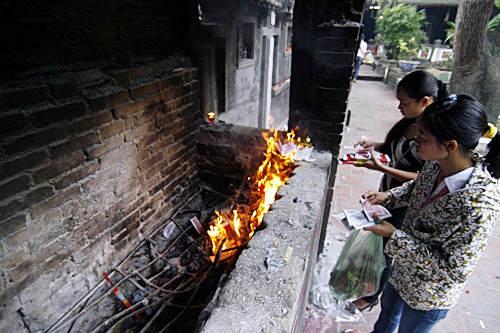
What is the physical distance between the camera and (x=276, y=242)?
2.24 m

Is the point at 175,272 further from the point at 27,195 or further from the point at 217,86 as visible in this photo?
the point at 217,86

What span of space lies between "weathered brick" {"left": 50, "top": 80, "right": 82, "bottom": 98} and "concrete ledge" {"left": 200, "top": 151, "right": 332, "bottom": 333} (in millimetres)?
1958

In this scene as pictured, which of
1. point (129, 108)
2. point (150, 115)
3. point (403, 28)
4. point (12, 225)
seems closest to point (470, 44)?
point (150, 115)

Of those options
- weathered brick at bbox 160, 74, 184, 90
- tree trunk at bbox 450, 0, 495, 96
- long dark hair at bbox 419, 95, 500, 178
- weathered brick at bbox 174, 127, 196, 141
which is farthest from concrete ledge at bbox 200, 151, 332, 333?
tree trunk at bbox 450, 0, 495, 96

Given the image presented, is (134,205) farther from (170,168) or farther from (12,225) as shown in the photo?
(12,225)

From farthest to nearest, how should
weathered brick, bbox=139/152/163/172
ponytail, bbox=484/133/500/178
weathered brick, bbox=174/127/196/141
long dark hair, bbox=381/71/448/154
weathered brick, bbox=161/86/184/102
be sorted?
weathered brick, bbox=174/127/196/141
weathered brick, bbox=161/86/184/102
weathered brick, bbox=139/152/163/172
long dark hair, bbox=381/71/448/154
ponytail, bbox=484/133/500/178

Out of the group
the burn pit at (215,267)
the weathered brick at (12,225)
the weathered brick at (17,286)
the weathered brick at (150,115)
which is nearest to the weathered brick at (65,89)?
the weathered brick at (150,115)

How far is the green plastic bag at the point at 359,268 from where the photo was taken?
9.44ft

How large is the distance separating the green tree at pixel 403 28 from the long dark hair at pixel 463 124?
70.5 feet

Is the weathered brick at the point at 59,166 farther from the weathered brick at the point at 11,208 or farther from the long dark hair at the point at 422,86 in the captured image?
the long dark hair at the point at 422,86

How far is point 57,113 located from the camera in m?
2.29

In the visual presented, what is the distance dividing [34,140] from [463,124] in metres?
2.99

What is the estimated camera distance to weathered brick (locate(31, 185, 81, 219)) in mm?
2270

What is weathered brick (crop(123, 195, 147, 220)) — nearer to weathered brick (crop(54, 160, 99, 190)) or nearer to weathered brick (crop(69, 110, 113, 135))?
weathered brick (crop(54, 160, 99, 190))
